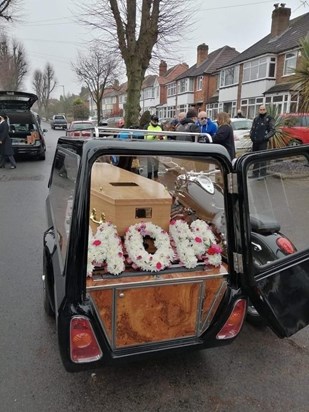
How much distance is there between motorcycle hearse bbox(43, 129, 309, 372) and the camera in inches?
77.0

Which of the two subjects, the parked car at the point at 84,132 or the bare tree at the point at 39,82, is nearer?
the parked car at the point at 84,132

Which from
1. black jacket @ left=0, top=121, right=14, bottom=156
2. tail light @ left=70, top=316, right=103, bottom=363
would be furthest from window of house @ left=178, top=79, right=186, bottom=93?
tail light @ left=70, top=316, right=103, bottom=363

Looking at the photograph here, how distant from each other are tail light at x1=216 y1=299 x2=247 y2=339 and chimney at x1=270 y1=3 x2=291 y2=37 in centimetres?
3080


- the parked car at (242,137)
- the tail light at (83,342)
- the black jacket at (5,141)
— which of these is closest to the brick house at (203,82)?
the parked car at (242,137)

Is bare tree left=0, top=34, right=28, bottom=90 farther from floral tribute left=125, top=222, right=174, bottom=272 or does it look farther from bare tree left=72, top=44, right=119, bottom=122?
floral tribute left=125, top=222, right=174, bottom=272

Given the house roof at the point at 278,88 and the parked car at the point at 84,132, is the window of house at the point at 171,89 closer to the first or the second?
the house roof at the point at 278,88

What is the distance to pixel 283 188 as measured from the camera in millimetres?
2920

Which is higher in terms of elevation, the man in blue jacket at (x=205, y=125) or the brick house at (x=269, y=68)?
the brick house at (x=269, y=68)

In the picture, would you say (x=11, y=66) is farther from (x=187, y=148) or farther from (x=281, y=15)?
(x=187, y=148)

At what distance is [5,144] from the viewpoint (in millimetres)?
10867

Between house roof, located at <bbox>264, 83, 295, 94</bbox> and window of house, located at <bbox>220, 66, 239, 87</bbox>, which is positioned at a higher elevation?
window of house, located at <bbox>220, 66, 239, 87</bbox>

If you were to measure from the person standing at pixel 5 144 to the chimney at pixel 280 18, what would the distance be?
81.7 ft

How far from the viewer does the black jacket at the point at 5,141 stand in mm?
10547

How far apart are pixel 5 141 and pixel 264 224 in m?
9.93
